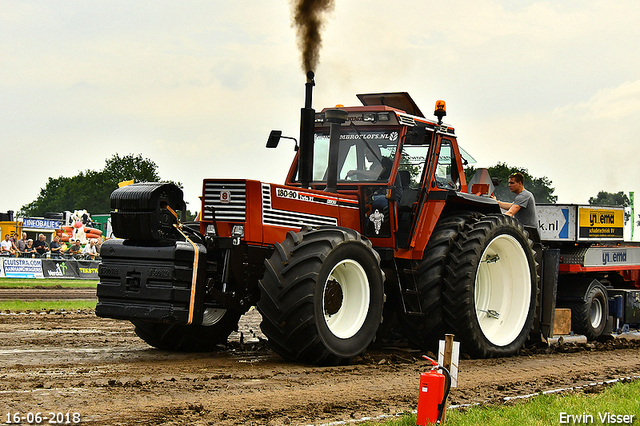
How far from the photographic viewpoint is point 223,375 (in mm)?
7348

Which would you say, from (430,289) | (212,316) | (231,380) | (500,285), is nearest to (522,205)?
(500,285)

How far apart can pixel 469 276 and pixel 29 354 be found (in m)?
5.12

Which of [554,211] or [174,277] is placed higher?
[554,211]

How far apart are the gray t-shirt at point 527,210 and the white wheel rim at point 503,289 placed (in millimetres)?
1042

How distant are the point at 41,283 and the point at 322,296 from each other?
19.9 m

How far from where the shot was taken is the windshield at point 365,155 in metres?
9.88

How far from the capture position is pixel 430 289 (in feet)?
30.9

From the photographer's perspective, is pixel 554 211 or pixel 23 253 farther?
pixel 23 253

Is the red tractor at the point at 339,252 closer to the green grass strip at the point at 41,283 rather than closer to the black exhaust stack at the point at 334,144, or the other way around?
the black exhaust stack at the point at 334,144

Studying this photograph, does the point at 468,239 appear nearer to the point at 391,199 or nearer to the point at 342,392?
the point at 391,199

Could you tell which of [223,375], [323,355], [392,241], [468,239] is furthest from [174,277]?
[468,239]

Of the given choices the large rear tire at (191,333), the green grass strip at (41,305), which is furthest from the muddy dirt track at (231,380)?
the green grass strip at (41,305)

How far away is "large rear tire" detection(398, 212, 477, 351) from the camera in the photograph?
9.40 meters

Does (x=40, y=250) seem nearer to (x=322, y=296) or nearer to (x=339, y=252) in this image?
(x=339, y=252)
